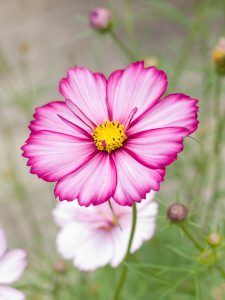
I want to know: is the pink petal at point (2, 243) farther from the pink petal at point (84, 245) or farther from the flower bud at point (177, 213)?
the flower bud at point (177, 213)

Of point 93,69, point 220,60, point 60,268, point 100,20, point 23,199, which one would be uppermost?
point 93,69

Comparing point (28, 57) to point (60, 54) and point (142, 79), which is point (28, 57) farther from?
point (142, 79)

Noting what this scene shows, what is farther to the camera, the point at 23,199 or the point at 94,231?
the point at 23,199

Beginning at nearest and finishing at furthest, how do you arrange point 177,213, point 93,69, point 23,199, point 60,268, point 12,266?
point 177,213, point 12,266, point 60,268, point 23,199, point 93,69

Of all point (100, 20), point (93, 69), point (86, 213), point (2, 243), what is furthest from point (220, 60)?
point (93, 69)

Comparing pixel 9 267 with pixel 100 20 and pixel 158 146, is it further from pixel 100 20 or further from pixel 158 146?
pixel 100 20

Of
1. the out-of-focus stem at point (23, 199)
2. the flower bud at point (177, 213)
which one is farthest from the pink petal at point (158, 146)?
the out-of-focus stem at point (23, 199)

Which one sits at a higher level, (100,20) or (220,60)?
(100,20)

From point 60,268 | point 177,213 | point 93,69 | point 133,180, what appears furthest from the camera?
point 93,69
